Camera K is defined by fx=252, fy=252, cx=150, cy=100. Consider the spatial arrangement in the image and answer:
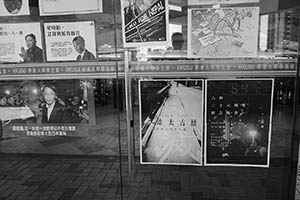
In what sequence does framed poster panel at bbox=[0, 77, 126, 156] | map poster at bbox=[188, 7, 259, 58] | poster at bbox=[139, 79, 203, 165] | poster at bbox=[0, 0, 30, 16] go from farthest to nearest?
1. framed poster panel at bbox=[0, 77, 126, 156]
2. poster at bbox=[0, 0, 30, 16]
3. poster at bbox=[139, 79, 203, 165]
4. map poster at bbox=[188, 7, 259, 58]

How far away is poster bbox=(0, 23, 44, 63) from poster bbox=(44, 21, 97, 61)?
115mm

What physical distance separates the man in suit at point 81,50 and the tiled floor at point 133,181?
121cm

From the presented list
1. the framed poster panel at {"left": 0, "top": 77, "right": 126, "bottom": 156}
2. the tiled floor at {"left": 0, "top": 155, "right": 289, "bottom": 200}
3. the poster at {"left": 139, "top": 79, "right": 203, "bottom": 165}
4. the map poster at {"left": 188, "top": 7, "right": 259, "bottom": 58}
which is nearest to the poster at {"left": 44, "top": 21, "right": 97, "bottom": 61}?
the framed poster panel at {"left": 0, "top": 77, "right": 126, "bottom": 156}

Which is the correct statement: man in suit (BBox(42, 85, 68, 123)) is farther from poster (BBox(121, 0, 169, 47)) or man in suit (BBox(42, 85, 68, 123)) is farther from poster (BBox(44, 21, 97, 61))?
poster (BBox(121, 0, 169, 47))

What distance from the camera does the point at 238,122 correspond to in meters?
2.56

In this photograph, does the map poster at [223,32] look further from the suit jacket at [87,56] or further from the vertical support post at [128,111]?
the suit jacket at [87,56]

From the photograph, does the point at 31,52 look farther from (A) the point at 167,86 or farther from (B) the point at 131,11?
(A) the point at 167,86

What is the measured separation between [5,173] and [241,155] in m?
2.78

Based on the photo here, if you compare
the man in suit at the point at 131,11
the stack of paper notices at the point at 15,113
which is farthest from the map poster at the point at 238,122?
the stack of paper notices at the point at 15,113

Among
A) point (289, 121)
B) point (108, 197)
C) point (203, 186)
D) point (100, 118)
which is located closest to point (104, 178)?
point (108, 197)

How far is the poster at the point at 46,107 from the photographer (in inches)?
110

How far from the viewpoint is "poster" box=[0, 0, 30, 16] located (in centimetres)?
265

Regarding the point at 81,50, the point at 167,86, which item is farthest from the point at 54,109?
the point at 167,86

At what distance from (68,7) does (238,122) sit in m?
2.09
